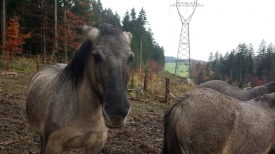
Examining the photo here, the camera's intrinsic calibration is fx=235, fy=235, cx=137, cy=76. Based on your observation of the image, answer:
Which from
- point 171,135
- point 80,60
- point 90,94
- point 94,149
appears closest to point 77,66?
point 80,60

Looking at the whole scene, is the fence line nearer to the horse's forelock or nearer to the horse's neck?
the horse's neck

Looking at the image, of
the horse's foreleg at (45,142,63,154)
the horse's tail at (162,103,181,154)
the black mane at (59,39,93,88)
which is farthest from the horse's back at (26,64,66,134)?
the horse's tail at (162,103,181,154)

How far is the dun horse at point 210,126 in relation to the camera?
105 inches

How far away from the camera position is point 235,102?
302 cm

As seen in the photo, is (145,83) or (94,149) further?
(145,83)

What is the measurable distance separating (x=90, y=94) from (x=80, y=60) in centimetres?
42

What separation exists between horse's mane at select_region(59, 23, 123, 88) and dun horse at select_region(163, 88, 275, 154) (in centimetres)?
116

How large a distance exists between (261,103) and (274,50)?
167 feet

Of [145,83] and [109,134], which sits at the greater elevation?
[145,83]

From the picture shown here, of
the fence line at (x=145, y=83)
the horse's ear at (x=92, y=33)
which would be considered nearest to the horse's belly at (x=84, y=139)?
the horse's ear at (x=92, y=33)

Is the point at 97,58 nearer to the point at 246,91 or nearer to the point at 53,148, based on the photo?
the point at 53,148

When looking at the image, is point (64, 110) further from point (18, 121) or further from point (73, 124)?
point (18, 121)

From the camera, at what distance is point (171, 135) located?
2.78m

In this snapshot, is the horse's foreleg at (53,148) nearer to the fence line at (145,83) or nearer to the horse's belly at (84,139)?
the horse's belly at (84,139)
